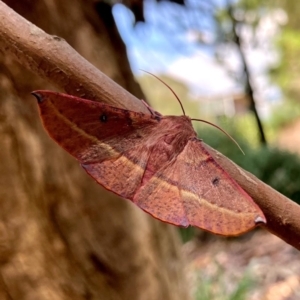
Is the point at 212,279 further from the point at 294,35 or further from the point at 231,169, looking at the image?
the point at 294,35

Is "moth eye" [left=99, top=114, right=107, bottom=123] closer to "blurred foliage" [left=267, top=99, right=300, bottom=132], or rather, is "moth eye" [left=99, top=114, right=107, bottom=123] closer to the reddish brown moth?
the reddish brown moth

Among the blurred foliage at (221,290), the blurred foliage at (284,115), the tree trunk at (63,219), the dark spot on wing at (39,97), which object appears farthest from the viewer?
the blurred foliage at (284,115)

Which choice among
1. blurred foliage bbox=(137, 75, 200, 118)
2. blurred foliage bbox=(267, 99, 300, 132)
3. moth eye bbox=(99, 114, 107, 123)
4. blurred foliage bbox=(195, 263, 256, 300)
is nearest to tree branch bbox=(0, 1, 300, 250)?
moth eye bbox=(99, 114, 107, 123)

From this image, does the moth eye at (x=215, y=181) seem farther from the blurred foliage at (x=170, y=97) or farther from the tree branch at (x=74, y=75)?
the blurred foliage at (x=170, y=97)

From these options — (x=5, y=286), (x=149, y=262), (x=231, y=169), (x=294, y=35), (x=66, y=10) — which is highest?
(x=66, y=10)

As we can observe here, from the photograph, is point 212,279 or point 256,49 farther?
point 256,49

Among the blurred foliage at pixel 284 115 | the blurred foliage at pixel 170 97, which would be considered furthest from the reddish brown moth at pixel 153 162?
the blurred foliage at pixel 284 115

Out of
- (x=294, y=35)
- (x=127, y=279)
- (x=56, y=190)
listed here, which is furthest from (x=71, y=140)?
(x=294, y=35)
